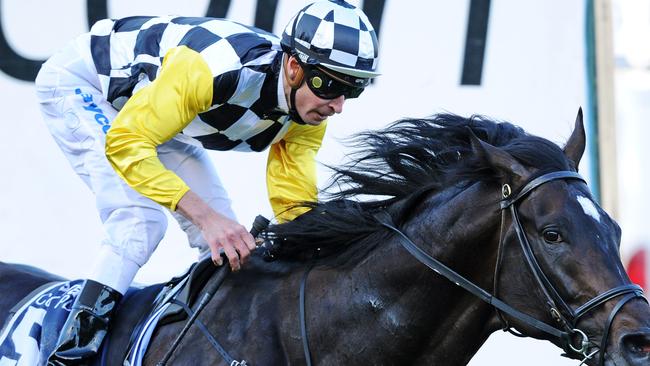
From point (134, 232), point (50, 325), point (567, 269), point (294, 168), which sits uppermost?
point (567, 269)

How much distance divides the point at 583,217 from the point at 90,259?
11.9 ft

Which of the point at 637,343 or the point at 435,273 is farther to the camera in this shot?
the point at 435,273

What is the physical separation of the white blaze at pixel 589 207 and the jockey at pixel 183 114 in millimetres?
801

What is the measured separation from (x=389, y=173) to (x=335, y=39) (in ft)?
1.37

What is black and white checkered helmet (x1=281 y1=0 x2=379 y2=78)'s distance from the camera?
10.0ft

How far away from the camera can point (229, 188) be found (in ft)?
18.8

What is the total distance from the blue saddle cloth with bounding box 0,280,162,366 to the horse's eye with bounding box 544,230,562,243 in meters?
1.32

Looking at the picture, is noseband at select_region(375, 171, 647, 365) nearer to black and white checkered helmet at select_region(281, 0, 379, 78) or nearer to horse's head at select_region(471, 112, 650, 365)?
horse's head at select_region(471, 112, 650, 365)

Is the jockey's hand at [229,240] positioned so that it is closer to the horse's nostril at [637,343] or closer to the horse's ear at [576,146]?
the horse's ear at [576,146]

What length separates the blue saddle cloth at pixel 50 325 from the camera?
323cm

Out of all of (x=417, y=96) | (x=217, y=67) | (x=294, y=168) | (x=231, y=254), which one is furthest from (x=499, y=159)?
(x=417, y=96)

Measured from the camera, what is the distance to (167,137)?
10.1 ft

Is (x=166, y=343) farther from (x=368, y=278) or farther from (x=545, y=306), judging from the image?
(x=545, y=306)

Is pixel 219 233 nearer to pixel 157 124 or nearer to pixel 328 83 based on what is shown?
pixel 157 124
